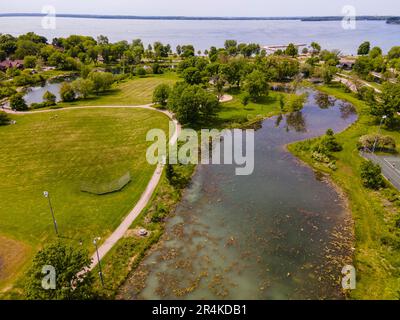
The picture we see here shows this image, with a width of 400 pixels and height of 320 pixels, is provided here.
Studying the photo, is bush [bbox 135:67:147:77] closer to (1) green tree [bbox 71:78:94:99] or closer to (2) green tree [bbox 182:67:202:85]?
(1) green tree [bbox 71:78:94:99]

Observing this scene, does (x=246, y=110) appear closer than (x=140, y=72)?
Yes

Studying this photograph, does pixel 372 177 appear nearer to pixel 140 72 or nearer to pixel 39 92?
pixel 140 72

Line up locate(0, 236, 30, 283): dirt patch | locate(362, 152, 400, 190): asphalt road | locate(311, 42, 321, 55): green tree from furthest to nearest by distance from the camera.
Result: locate(311, 42, 321, 55): green tree
locate(362, 152, 400, 190): asphalt road
locate(0, 236, 30, 283): dirt patch

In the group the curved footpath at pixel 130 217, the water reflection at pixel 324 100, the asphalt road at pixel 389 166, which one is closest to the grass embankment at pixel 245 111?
the water reflection at pixel 324 100

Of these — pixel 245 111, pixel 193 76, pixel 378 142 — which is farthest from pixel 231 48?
pixel 378 142

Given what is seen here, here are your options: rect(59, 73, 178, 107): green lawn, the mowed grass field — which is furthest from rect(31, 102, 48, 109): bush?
the mowed grass field

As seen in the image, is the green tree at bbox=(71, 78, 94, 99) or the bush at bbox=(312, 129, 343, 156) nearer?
the bush at bbox=(312, 129, 343, 156)

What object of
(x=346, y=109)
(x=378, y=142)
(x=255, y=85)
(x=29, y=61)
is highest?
(x=29, y=61)
